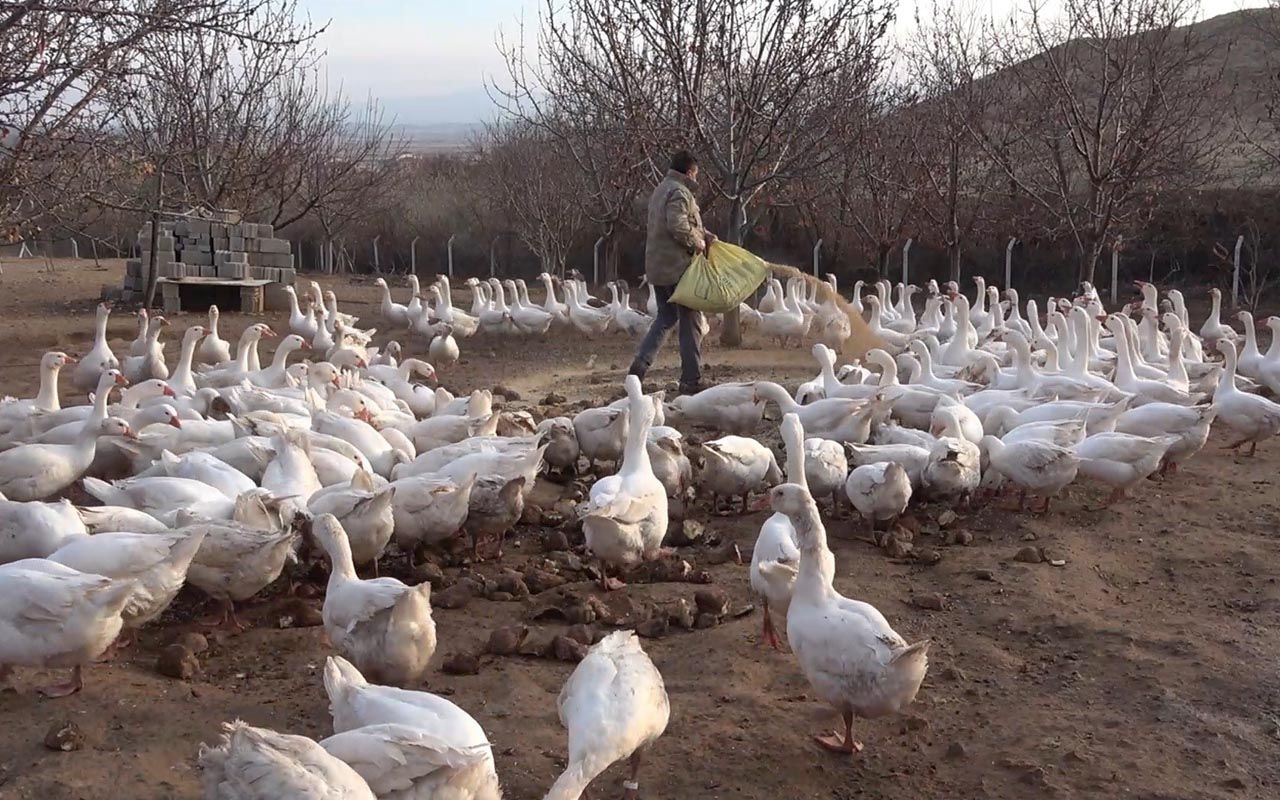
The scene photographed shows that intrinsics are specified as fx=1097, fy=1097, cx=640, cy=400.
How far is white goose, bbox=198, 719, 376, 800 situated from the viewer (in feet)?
10.5

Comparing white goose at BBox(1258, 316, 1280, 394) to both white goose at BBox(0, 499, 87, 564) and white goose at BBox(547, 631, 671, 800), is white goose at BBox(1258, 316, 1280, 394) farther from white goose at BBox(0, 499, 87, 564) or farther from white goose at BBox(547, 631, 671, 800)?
white goose at BBox(0, 499, 87, 564)

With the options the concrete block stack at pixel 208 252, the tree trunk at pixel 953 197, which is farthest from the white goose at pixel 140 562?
the tree trunk at pixel 953 197

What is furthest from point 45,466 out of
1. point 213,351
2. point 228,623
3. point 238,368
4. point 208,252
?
point 208,252

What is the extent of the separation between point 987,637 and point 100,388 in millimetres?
6083

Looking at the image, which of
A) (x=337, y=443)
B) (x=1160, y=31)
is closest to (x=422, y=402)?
Result: (x=337, y=443)

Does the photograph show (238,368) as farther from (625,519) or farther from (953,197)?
(953,197)

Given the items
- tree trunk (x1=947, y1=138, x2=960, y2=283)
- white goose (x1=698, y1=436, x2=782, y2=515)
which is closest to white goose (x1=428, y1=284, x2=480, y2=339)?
white goose (x1=698, y1=436, x2=782, y2=515)

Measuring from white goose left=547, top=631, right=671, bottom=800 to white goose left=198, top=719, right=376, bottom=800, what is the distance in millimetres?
655

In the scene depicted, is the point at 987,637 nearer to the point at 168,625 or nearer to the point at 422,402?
the point at 168,625

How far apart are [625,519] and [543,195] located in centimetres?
1991

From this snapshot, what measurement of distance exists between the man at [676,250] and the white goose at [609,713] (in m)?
7.08

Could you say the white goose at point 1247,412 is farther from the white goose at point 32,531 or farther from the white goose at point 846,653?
the white goose at point 32,531

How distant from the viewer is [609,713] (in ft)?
12.5

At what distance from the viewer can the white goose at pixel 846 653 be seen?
14.2 feet
